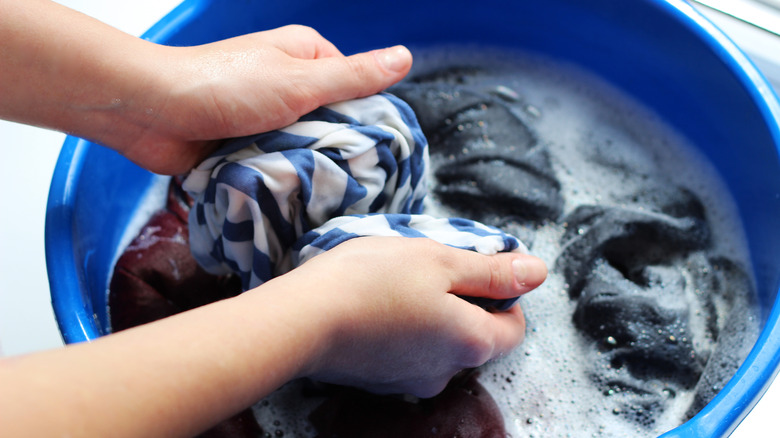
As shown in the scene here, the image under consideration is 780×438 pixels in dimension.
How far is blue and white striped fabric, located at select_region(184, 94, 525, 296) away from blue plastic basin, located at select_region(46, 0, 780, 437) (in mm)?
132

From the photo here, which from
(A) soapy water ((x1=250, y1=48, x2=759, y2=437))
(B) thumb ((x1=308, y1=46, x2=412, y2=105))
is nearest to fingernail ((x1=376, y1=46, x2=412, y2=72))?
(B) thumb ((x1=308, y1=46, x2=412, y2=105))

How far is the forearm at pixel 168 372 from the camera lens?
296mm

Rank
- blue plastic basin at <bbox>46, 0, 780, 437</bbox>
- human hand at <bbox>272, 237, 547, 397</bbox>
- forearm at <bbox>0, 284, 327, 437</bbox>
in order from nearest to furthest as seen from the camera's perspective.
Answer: forearm at <bbox>0, 284, 327, 437</bbox>
human hand at <bbox>272, 237, 547, 397</bbox>
blue plastic basin at <bbox>46, 0, 780, 437</bbox>

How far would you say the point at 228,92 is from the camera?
1.78 ft

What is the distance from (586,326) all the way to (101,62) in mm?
575

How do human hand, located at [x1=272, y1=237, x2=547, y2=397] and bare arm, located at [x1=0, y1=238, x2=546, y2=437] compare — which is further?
human hand, located at [x1=272, y1=237, x2=547, y2=397]

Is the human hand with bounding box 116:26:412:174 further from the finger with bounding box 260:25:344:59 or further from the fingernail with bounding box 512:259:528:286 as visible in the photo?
the fingernail with bounding box 512:259:528:286

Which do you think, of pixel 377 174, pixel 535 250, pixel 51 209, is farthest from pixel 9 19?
pixel 535 250

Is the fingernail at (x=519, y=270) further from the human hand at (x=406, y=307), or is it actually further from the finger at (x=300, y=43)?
the finger at (x=300, y=43)

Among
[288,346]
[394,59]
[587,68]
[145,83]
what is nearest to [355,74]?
[394,59]

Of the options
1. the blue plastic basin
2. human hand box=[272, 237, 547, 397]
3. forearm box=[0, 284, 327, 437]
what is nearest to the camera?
forearm box=[0, 284, 327, 437]

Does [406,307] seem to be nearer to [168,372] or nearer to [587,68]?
[168,372]

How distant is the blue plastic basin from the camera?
564 millimetres

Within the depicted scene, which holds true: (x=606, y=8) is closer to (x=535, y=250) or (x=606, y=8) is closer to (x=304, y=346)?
(x=535, y=250)
